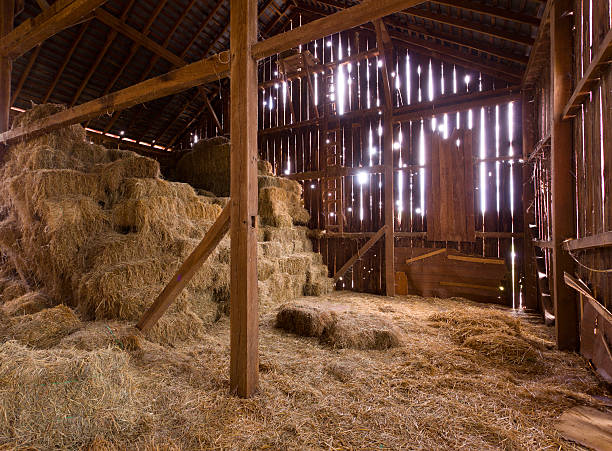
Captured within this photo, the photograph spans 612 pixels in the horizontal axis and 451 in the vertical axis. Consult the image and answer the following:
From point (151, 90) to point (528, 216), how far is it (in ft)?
23.4

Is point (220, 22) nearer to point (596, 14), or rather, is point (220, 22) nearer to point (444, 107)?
point (444, 107)

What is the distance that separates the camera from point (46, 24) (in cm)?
454

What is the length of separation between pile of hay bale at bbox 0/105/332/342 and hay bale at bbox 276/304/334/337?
116 cm

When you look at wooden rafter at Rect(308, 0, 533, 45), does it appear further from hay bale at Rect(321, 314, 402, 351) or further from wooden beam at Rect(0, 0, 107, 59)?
wooden beam at Rect(0, 0, 107, 59)

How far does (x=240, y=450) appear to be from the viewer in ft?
7.06

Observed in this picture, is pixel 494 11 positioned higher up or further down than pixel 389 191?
higher up

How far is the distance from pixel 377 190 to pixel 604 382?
5901 millimetres

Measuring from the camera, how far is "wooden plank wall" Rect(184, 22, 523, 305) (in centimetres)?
689

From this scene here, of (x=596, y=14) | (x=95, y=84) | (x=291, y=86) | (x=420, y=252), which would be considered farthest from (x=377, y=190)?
(x=95, y=84)

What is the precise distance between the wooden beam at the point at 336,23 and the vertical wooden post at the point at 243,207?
0.70 feet

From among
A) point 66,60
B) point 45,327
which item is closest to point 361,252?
point 45,327

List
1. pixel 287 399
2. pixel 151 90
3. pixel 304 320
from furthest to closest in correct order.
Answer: pixel 304 320, pixel 151 90, pixel 287 399

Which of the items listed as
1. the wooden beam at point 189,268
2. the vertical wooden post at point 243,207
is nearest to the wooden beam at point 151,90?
the vertical wooden post at point 243,207

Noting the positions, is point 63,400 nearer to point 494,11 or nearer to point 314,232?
point 314,232
